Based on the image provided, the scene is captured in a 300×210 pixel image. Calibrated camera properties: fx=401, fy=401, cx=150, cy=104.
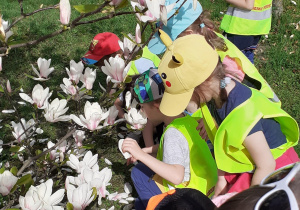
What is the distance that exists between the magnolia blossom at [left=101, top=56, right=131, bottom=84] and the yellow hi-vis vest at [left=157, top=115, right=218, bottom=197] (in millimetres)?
564

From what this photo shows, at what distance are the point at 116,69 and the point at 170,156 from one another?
622mm

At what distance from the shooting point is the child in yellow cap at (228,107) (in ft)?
6.25

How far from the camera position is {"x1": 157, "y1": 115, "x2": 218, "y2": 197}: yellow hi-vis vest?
7.41ft

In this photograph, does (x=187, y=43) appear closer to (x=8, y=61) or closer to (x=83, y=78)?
(x=83, y=78)

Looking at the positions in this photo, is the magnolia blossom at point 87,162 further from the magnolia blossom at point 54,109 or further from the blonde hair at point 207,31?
the blonde hair at point 207,31

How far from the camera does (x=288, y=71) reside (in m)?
4.28

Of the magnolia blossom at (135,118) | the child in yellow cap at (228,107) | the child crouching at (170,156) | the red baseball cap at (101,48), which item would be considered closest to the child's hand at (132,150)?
the child crouching at (170,156)

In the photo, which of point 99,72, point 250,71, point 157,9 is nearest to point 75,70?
point 157,9

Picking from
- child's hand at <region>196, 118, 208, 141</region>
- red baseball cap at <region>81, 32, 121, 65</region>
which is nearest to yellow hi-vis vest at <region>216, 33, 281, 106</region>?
child's hand at <region>196, 118, 208, 141</region>

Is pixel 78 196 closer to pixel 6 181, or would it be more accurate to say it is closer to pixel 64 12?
pixel 6 181

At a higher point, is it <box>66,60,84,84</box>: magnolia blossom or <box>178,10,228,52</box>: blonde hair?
<box>66,60,84,84</box>: magnolia blossom

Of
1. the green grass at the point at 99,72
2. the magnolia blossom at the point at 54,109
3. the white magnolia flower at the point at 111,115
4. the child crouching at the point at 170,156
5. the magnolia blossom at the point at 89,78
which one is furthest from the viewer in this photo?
the green grass at the point at 99,72

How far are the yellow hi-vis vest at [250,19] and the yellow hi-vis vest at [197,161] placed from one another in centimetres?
134

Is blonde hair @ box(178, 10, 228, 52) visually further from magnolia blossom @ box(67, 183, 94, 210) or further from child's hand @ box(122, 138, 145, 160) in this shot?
magnolia blossom @ box(67, 183, 94, 210)
